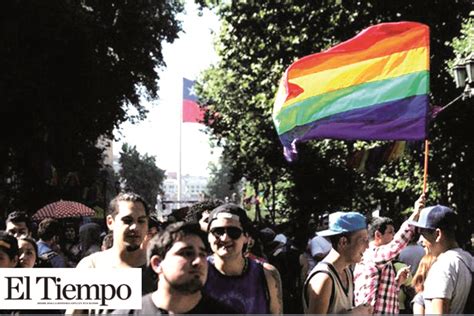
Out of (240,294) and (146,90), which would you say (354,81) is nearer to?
(240,294)

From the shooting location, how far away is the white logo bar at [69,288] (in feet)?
14.9

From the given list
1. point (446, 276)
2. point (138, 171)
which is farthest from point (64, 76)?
point (138, 171)

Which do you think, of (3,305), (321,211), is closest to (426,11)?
(3,305)

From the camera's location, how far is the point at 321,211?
39.0m

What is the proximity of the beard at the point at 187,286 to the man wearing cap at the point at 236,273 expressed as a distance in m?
0.95

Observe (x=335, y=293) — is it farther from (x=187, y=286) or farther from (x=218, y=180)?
(x=218, y=180)

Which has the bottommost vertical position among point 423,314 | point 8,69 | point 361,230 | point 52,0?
point 423,314

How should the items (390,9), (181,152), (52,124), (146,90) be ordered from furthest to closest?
(181,152)
(146,90)
(52,124)
(390,9)

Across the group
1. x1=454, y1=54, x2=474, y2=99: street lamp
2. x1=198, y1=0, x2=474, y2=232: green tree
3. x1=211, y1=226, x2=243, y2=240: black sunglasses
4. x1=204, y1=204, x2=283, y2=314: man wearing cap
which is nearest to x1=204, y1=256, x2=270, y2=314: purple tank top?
x1=204, y1=204, x2=283, y2=314: man wearing cap

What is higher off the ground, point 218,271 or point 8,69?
point 8,69

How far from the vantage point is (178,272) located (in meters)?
3.86

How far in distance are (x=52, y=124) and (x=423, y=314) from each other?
902 inches

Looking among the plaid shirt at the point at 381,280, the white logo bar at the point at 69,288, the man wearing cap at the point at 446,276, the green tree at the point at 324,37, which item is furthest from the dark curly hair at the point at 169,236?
the green tree at the point at 324,37

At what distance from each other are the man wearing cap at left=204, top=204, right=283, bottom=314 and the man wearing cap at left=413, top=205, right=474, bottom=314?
92 centimetres
